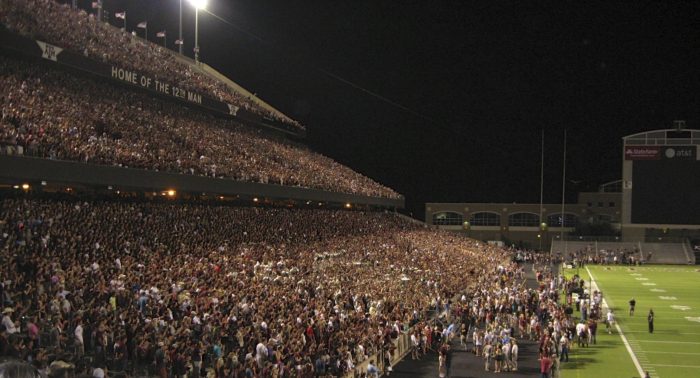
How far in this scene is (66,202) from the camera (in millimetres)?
23109

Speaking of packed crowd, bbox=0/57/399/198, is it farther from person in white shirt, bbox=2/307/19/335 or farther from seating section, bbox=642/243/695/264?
seating section, bbox=642/243/695/264

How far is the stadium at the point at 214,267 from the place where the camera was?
14.7 metres

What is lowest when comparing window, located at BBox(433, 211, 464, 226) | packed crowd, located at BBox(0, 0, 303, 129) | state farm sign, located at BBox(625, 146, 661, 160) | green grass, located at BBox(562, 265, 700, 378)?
green grass, located at BBox(562, 265, 700, 378)

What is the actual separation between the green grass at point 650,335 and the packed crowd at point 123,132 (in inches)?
714

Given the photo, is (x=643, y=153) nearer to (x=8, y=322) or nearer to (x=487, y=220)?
(x=487, y=220)

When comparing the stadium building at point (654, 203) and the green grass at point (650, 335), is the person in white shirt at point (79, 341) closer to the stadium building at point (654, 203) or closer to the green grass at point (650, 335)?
the green grass at point (650, 335)

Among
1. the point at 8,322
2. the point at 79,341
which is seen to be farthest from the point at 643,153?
the point at 8,322

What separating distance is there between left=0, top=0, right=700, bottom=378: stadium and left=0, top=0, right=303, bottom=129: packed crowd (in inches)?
7.7

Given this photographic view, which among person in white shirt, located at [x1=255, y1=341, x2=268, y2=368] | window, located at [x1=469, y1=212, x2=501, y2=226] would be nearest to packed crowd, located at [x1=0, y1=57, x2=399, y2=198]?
person in white shirt, located at [x1=255, y1=341, x2=268, y2=368]

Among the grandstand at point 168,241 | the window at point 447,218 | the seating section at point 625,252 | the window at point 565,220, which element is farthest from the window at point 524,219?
the grandstand at point 168,241

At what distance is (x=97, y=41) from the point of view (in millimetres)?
36312

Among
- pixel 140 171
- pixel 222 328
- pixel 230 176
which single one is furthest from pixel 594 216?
pixel 222 328

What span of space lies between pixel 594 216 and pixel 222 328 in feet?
214

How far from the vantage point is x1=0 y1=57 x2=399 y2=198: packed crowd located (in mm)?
22772
